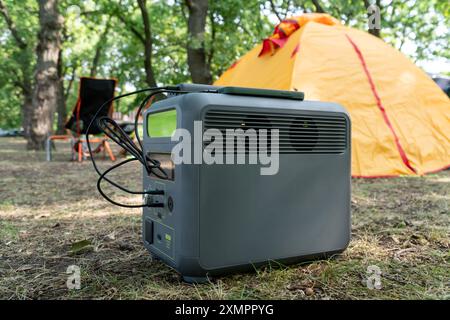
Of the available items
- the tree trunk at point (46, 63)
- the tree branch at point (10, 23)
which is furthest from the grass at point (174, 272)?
the tree branch at point (10, 23)

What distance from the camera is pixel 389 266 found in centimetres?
143

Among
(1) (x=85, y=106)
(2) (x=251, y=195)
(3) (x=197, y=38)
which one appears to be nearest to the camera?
(2) (x=251, y=195)

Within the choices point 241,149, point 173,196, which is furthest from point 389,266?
point 173,196

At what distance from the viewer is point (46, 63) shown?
7.35 meters

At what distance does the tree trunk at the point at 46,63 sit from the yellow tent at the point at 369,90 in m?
4.62

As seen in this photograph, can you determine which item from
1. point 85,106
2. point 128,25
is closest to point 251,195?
point 85,106

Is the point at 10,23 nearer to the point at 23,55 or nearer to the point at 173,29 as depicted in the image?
the point at 23,55

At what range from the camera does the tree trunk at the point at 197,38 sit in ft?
23.7

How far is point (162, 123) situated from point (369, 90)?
11.0 ft

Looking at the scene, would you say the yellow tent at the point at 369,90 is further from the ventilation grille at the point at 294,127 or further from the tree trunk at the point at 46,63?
the tree trunk at the point at 46,63

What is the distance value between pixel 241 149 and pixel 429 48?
1572cm

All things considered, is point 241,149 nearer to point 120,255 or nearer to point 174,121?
point 174,121

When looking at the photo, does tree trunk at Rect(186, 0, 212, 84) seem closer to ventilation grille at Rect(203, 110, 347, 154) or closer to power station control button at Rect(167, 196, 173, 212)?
ventilation grille at Rect(203, 110, 347, 154)

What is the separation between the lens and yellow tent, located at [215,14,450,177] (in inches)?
157
